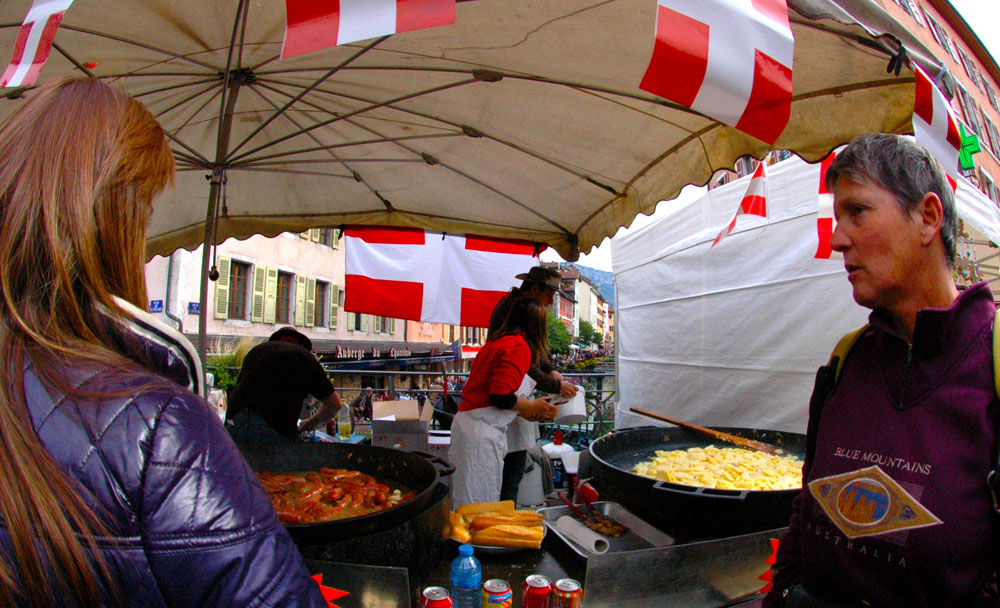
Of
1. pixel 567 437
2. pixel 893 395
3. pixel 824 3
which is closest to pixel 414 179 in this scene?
pixel 824 3

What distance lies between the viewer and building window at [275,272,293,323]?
65.9 feet

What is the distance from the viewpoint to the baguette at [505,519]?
7.48 ft

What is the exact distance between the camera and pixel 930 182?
133 centimetres

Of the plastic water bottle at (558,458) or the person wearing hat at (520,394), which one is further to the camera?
the plastic water bottle at (558,458)

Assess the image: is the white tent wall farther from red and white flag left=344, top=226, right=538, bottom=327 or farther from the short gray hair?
the short gray hair

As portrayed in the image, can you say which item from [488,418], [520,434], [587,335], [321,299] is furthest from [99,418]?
[587,335]

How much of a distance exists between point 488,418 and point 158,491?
323 cm

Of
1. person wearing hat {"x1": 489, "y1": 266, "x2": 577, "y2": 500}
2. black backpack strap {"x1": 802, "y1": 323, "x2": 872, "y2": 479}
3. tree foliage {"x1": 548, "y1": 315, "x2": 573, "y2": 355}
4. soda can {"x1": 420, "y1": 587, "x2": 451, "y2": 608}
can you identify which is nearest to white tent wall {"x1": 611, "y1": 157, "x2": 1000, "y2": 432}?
person wearing hat {"x1": 489, "y1": 266, "x2": 577, "y2": 500}

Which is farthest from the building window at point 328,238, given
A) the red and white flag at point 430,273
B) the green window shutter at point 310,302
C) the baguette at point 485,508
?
the baguette at point 485,508

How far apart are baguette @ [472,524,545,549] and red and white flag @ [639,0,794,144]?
174 cm

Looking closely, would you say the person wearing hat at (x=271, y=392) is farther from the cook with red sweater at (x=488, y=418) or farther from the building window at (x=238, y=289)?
the building window at (x=238, y=289)

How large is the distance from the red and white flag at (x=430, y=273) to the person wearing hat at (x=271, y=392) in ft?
3.42

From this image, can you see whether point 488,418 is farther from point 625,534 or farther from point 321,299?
point 321,299

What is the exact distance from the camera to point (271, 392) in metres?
4.09
